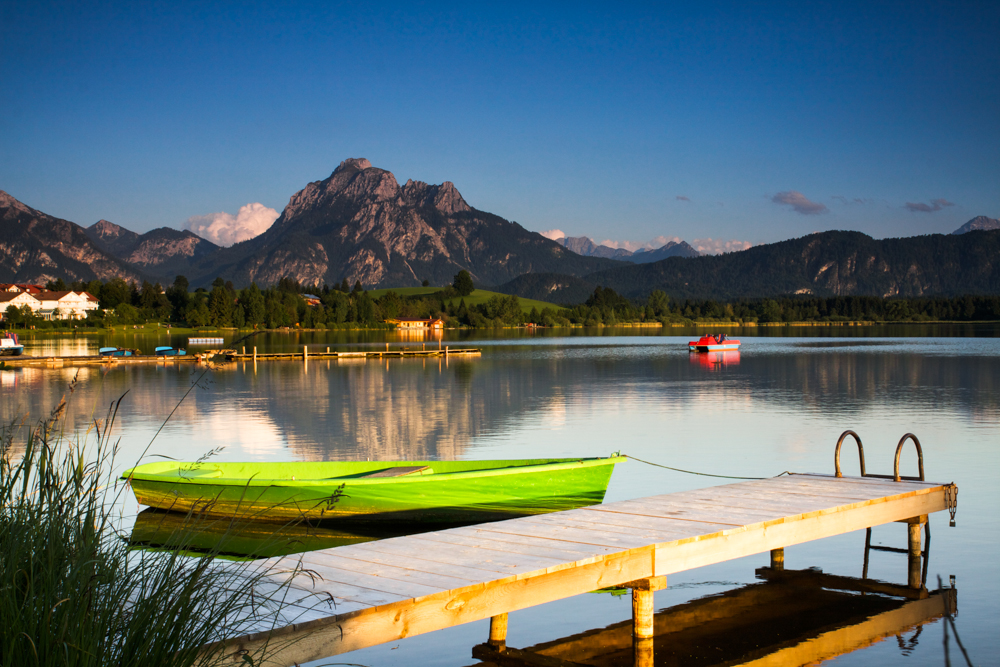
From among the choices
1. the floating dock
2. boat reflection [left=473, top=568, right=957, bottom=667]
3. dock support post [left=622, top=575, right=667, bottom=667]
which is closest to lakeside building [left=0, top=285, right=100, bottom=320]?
the floating dock

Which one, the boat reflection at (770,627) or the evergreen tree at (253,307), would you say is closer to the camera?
the boat reflection at (770,627)

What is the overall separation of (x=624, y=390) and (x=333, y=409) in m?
14.4

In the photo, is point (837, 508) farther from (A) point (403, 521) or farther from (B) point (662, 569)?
(A) point (403, 521)

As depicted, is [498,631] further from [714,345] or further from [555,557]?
[714,345]

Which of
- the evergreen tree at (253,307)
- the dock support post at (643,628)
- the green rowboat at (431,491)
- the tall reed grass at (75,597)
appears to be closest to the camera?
the tall reed grass at (75,597)

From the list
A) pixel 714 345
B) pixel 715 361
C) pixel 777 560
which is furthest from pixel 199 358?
pixel 777 560

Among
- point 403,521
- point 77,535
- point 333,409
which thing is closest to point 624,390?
point 333,409

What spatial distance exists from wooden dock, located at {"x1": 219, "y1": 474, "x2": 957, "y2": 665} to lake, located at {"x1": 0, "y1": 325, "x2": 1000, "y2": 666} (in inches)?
48.0

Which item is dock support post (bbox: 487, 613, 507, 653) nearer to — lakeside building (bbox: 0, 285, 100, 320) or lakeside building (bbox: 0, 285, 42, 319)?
lakeside building (bbox: 0, 285, 100, 320)

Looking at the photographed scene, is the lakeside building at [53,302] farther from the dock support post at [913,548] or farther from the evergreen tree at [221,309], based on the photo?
the dock support post at [913,548]

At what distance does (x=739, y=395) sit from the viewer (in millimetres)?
36906

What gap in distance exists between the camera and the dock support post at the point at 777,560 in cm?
1130

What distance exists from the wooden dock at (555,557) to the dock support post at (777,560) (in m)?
1.07

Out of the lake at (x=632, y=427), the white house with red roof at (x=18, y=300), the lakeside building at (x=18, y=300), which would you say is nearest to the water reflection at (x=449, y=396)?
the lake at (x=632, y=427)
